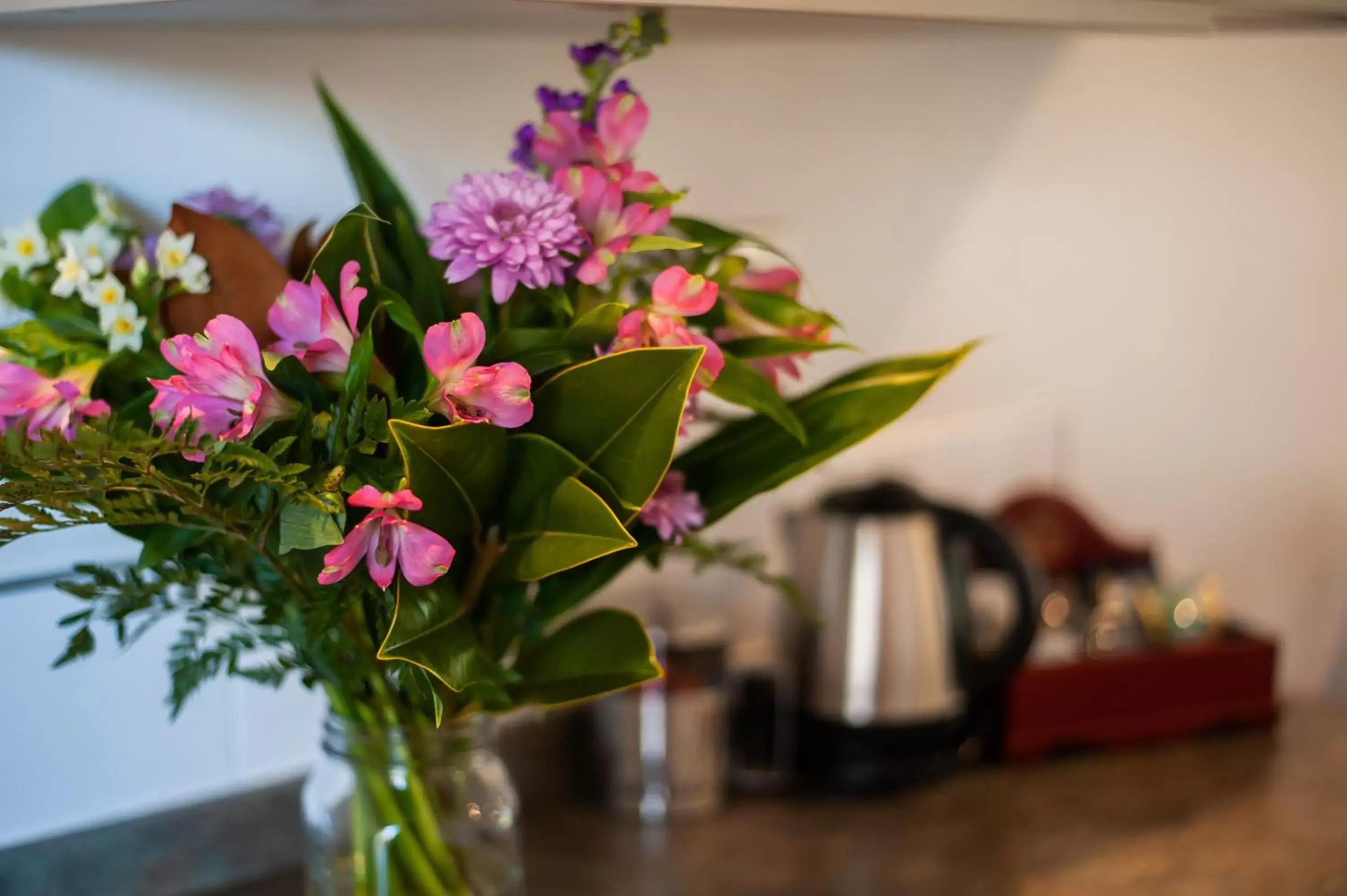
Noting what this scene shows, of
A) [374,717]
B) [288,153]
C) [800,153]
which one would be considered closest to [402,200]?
[288,153]

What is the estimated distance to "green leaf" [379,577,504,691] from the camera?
1.93 feet

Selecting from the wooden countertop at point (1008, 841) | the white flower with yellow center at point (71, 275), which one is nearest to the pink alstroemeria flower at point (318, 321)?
the white flower with yellow center at point (71, 275)

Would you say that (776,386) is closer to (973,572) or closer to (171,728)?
(171,728)

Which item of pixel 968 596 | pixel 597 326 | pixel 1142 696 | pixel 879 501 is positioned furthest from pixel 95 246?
pixel 1142 696

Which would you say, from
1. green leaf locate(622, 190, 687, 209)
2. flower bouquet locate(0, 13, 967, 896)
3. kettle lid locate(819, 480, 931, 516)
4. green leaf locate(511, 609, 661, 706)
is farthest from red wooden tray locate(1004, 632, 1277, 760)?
green leaf locate(622, 190, 687, 209)

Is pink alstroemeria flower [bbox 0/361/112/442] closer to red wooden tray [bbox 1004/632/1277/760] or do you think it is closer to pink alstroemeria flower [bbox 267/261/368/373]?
pink alstroemeria flower [bbox 267/261/368/373]

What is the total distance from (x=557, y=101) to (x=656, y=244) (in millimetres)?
116

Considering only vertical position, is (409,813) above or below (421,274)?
below

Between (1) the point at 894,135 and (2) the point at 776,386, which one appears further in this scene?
(1) the point at 894,135

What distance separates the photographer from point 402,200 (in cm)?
79

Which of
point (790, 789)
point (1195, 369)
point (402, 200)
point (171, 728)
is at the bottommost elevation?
point (790, 789)

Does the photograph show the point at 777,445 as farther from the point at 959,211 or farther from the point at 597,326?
the point at 959,211

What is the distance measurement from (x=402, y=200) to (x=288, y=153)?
21 centimetres

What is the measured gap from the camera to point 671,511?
70 cm
